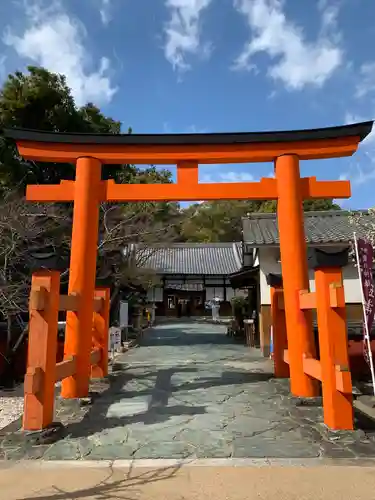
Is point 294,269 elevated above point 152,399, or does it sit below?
above

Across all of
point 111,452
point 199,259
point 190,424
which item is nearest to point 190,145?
point 190,424

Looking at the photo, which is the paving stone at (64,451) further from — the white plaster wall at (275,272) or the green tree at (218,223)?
the green tree at (218,223)

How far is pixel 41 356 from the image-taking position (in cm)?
506

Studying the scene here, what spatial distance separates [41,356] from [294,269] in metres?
4.33

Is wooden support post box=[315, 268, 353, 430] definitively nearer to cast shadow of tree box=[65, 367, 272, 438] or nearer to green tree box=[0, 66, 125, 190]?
cast shadow of tree box=[65, 367, 272, 438]

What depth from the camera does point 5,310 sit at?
8836 mm

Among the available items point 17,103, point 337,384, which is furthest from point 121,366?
point 17,103

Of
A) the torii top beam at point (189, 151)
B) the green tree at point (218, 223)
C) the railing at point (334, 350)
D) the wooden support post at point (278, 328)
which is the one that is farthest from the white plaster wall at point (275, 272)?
the green tree at point (218, 223)

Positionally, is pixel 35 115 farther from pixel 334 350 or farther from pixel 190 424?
pixel 334 350

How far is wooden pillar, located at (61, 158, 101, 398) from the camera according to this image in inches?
261

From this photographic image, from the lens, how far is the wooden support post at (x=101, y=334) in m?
8.59

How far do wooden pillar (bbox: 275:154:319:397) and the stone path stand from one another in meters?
0.47

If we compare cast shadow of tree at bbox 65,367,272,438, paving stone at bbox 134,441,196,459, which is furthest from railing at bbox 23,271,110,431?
paving stone at bbox 134,441,196,459

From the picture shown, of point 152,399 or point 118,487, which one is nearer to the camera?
point 118,487
